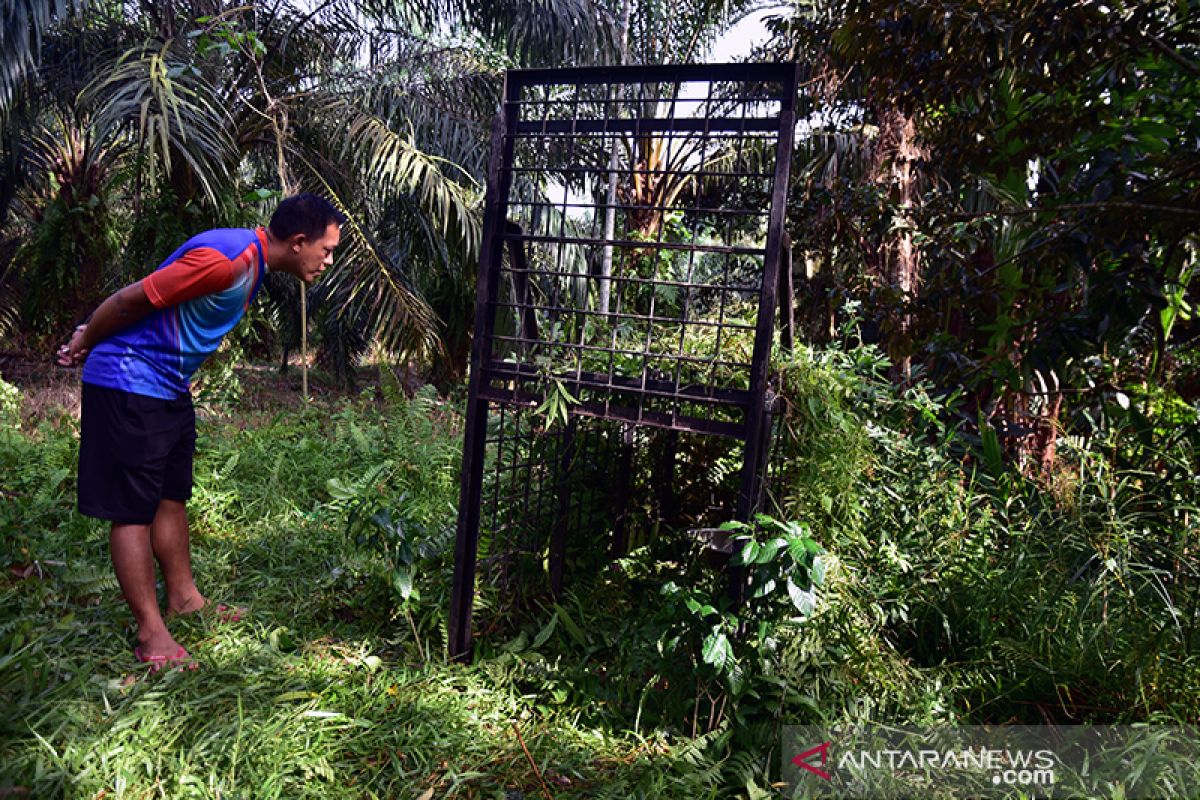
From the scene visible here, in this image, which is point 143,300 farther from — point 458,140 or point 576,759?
point 458,140

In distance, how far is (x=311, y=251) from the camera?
2941 millimetres

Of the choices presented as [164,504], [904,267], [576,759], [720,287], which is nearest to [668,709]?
[576,759]

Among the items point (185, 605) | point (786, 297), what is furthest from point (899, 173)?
point (185, 605)

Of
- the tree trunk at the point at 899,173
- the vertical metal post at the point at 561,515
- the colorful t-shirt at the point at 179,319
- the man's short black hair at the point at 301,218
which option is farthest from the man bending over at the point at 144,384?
the tree trunk at the point at 899,173

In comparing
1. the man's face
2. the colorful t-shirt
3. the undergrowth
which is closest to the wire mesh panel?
the undergrowth

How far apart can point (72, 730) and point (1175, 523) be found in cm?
379

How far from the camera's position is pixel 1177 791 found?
2160 millimetres

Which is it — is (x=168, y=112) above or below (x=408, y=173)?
above

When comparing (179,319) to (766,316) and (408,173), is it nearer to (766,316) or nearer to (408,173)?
(766,316)

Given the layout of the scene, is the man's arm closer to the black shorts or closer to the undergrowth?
the black shorts

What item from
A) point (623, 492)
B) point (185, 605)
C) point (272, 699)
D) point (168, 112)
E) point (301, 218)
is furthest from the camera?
point (168, 112)

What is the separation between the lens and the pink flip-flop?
267 cm

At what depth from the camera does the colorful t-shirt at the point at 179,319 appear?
2.70 meters

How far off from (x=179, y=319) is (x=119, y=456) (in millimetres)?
495
